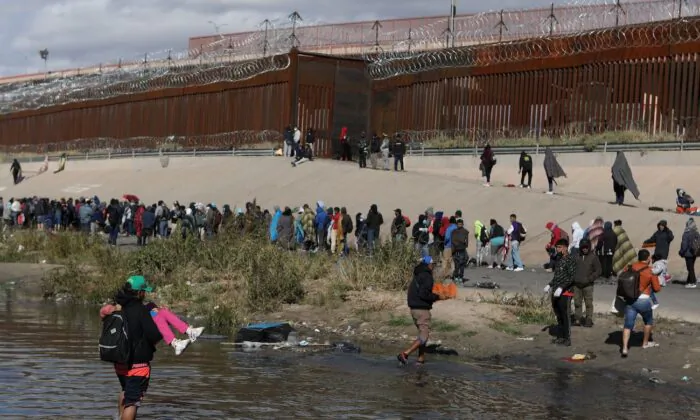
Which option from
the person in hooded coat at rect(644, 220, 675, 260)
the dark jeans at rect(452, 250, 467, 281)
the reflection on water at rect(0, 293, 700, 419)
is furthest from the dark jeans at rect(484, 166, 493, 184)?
the reflection on water at rect(0, 293, 700, 419)

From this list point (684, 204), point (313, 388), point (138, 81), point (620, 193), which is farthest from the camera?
point (138, 81)

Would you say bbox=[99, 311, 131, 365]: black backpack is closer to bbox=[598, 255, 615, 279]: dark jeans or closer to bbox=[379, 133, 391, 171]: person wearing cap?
bbox=[598, 255, 615, 279]: dark jeans

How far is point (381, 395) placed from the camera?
47.6 ft

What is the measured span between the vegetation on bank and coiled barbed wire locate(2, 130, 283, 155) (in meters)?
19.6

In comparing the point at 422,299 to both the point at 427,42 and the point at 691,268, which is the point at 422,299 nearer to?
the point at 691,268

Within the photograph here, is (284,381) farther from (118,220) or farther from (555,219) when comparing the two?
(118,220)

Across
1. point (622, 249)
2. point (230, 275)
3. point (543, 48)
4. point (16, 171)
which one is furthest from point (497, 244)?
point (16, 171)

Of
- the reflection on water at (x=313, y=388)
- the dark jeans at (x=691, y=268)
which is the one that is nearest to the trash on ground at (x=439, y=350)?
the reflection on water at (x=313, y=388)

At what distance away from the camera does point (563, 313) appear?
1775 cm

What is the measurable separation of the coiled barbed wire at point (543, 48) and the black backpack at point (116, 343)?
26.6 meters

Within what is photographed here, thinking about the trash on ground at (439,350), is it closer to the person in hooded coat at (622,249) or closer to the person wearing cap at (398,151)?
the person in hooded coat at (622,249)

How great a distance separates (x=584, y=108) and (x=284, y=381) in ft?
77.2

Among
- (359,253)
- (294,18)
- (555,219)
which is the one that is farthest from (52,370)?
(294,18)

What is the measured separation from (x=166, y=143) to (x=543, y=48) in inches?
812
